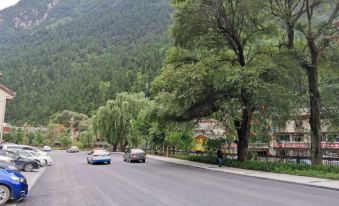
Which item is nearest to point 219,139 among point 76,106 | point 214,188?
point 214,188

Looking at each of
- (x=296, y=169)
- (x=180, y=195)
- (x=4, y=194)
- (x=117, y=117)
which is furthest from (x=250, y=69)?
(x=117, y=117)

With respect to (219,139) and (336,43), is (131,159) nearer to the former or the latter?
(219,139)

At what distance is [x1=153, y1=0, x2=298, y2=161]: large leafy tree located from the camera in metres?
26.1

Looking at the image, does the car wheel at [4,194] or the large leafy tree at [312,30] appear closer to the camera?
the car wheel at [4,194]

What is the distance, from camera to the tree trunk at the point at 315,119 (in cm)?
2467

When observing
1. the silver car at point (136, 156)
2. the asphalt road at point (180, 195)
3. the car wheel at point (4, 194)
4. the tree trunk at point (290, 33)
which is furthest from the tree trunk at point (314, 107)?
the car wheel at point (4, 194)

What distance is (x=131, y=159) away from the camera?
3797cm

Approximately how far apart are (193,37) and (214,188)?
18.4 meters

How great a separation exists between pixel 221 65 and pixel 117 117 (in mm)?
37301

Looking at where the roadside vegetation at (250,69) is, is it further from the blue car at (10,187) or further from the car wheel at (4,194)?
the car wheel at (4,194)

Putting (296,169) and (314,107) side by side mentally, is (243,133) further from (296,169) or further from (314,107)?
(296,169)

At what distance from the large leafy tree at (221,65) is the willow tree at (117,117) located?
29.7 metres

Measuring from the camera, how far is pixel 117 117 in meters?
63.8

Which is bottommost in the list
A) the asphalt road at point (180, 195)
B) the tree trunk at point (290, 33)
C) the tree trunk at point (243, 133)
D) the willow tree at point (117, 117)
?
the asphalt road at point (180, 195)
